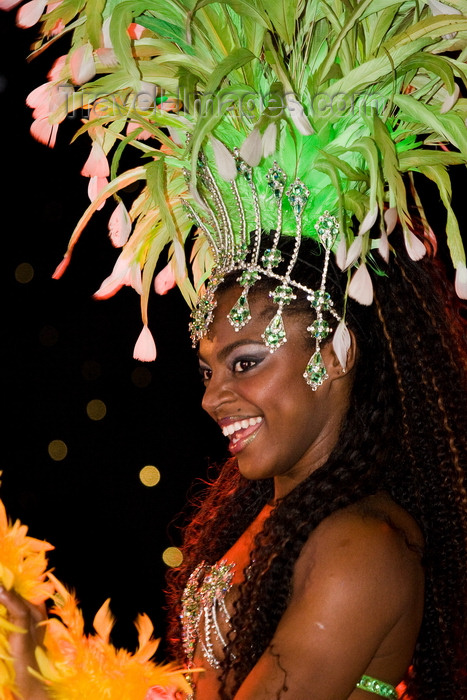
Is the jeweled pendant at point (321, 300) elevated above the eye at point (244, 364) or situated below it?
above

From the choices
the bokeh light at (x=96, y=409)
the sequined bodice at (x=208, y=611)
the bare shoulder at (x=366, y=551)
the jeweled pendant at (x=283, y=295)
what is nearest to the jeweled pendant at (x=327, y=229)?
the jeweled pendant at (x=283, y=295)

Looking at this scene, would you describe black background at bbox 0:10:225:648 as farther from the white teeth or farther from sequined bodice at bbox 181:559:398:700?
the white teeth

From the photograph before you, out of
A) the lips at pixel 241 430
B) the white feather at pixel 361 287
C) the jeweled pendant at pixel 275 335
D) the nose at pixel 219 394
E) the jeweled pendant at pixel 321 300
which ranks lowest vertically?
the lips at pixel 241 430

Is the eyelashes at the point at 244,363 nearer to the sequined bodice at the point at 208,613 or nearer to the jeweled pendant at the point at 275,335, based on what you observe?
the jeweled pendant at the point at 275,335

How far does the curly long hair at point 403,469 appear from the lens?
1.54 metres

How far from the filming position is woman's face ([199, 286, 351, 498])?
1.62 m

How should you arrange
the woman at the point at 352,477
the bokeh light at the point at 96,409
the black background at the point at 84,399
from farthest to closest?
the bokeh light at the point at 96,409 → the black background at the point at 84,399 → the woman at the point at 352,477

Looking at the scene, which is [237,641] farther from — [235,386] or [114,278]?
[114,278]

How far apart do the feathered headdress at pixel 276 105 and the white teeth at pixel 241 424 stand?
0.21 m

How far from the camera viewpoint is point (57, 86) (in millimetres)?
1747

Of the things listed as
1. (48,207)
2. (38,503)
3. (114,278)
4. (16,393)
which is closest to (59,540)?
(38,503)

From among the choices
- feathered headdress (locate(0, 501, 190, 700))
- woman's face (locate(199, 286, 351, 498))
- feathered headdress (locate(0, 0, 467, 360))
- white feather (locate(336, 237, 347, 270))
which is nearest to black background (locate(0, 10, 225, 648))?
feathered headdress (locate(0, 0, 467, 360))

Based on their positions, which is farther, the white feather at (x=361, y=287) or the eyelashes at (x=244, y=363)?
the eyelashes at (x=244, y=363)

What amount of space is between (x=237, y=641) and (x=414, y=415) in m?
0.57
